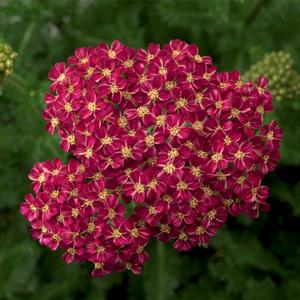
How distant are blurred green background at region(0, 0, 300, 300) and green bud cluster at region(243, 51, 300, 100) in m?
0.09

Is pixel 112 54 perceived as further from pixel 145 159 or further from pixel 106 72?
pixel 145 159

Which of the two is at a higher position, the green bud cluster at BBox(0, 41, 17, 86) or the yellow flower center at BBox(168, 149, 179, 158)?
the yellow flower center at BBox(168, 149, 179, 158)

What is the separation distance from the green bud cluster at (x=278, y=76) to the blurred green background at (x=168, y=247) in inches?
3.7

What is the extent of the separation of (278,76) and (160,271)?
4.93 ft

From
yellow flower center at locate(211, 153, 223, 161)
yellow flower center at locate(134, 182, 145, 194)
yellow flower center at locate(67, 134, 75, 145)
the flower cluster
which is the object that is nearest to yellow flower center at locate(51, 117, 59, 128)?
the flower cluster

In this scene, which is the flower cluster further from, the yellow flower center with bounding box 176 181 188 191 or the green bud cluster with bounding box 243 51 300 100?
the green bud cluster with bounding box 243 51 300 100

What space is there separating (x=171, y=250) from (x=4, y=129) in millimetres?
1463

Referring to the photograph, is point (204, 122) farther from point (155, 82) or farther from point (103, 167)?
point (103, 167)

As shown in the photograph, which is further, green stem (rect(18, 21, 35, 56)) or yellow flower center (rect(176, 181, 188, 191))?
green stem (rect(18, 21, 35, 56))

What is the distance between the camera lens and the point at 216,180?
2.41 metres

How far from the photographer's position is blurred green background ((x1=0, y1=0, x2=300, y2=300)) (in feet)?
12.0

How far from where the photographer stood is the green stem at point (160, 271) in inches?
143

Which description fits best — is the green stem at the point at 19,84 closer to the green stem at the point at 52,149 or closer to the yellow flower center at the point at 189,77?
the green stem at the point at 52,149

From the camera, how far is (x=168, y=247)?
3775 millimetres
